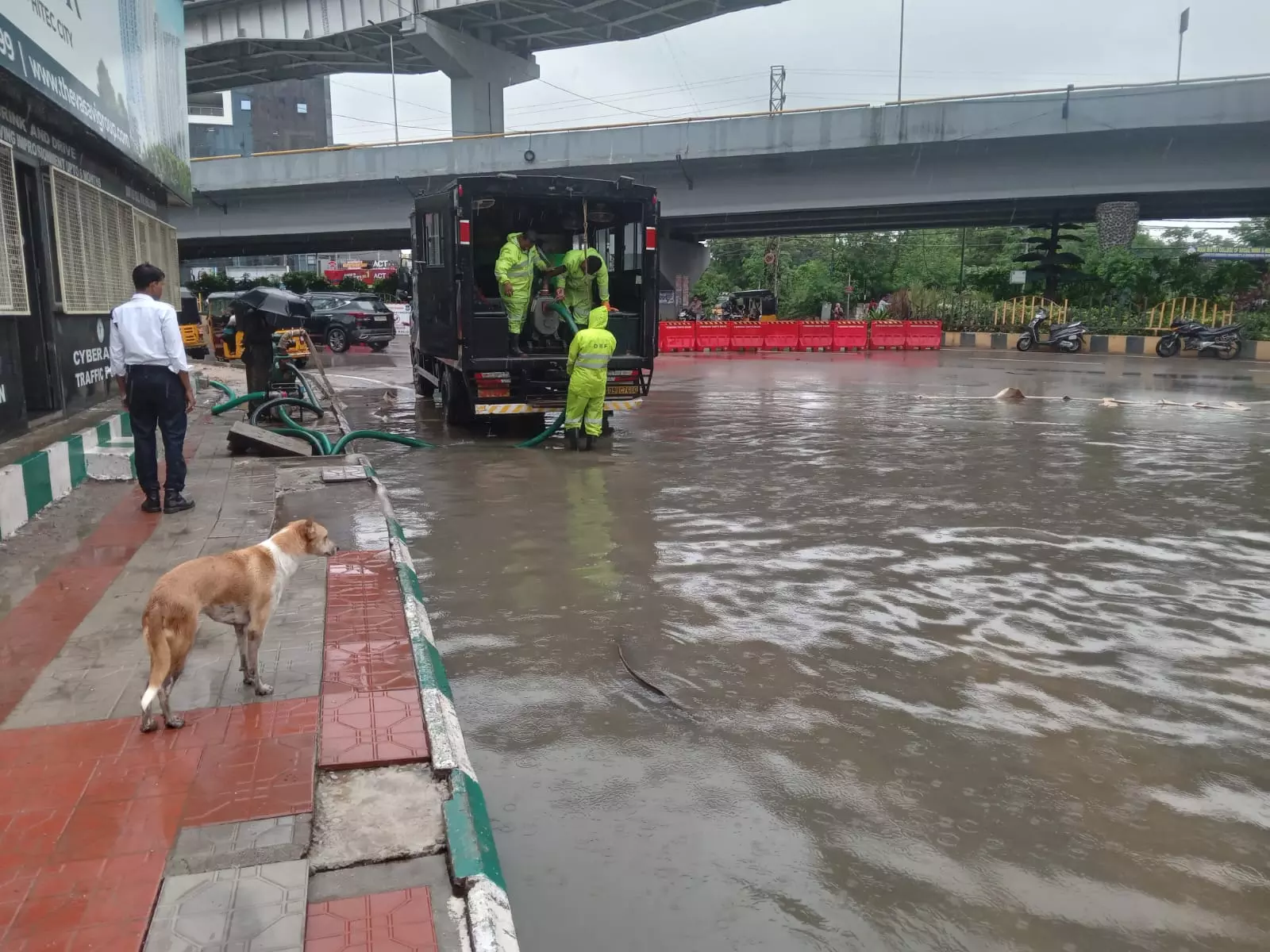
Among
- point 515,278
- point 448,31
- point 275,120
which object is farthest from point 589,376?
point 275,120

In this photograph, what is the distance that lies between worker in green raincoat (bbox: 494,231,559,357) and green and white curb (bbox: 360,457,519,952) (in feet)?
22.0

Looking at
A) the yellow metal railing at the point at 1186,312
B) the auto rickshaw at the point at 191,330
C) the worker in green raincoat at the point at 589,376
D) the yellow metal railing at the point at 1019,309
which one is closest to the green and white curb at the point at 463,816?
the worker in green raincoat at the point at 589,376

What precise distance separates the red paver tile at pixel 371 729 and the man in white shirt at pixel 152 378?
3.62 m

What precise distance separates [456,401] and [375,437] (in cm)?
275

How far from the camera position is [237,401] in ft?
39.2

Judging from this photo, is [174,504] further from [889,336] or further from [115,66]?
[889,336]

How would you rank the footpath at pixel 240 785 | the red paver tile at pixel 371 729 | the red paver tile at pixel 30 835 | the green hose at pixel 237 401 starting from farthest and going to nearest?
the green hose at pixel 237 401
the red paver tile at pixel 371 729
the red paver tile at pixel 30 835
the footpath at pixel 240 785

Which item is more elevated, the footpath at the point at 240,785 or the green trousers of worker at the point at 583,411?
the green trousers of worker at the point at 583,411

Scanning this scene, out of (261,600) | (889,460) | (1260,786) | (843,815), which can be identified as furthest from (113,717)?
(889,460)

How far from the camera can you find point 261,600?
12.6 feet

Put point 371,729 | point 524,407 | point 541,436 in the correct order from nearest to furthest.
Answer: point 371,729
point 541,436
point 524,407

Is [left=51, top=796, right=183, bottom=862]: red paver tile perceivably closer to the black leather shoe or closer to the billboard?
the black leather shoe

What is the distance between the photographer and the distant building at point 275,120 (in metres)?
88.2

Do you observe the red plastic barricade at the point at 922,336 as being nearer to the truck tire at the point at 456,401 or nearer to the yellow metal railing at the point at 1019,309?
the yellow metal railing at the point at 1019,309
